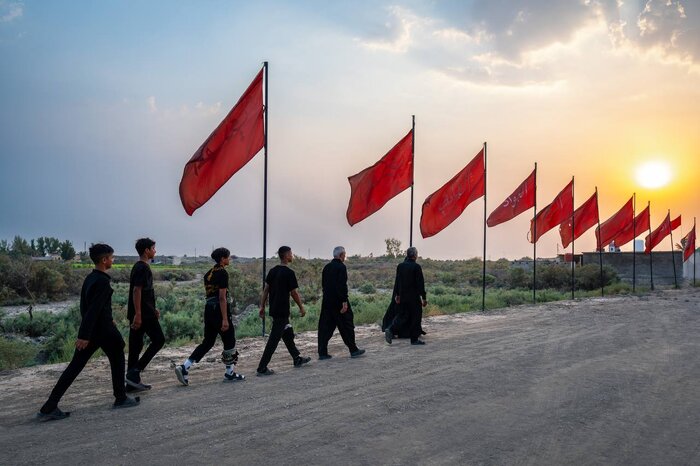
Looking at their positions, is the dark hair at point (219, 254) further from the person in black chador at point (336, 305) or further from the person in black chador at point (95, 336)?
the person in black chador at point (336, 305)

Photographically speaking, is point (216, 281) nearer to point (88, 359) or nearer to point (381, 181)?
point (88, 359)

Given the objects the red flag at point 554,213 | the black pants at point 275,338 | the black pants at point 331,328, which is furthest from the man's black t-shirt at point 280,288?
the red flag at point 554,213

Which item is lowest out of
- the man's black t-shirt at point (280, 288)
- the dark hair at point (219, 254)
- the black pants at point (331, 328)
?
the black pants at point (331, 328)

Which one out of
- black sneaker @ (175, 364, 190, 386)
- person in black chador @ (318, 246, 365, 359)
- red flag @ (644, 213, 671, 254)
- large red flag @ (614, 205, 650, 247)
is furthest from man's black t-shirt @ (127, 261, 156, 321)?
red flag @ (644, 213, 671, 254)

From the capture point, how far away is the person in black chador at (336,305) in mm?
9891

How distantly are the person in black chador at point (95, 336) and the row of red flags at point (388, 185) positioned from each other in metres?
4.65

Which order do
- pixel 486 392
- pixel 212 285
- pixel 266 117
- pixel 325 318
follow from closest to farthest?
pixel 486 392
pixel 212 285
pixel 325 318
pixel 266 117

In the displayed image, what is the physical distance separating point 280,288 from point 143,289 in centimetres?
212

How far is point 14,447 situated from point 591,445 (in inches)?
218

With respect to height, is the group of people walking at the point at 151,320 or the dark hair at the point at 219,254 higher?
the dark hair at the point at 219,254

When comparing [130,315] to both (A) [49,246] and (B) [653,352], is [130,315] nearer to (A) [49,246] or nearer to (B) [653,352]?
(B) [653,352]

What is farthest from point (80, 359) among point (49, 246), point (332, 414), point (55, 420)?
point (49, 246)

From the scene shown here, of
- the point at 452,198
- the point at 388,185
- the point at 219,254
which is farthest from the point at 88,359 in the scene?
the point at 452,198

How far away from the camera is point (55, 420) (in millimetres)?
6266
